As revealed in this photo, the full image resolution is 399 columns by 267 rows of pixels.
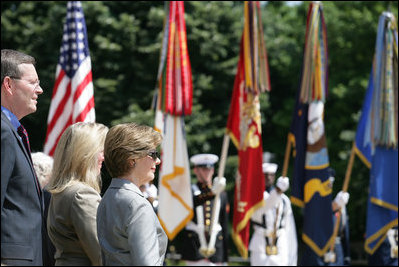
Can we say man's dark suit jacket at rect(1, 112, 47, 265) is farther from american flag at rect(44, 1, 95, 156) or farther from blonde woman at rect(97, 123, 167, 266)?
american flag at rect(44, 1, 95, 156)

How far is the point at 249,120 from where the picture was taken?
892cm

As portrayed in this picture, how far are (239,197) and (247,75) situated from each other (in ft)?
5.25

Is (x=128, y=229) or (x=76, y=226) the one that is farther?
(x=76, y=226)

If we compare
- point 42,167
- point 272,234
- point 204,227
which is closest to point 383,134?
point 272,234

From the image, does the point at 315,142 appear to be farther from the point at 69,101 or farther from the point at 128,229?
the point at 128,229

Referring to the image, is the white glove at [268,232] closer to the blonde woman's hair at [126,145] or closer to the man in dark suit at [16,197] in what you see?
the blonde woman's hair at [126,145]

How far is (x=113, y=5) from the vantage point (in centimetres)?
1664

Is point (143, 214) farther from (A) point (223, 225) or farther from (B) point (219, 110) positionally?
(B) point (219, 110)

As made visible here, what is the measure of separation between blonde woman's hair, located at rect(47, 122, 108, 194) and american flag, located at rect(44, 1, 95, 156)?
494 centimetres

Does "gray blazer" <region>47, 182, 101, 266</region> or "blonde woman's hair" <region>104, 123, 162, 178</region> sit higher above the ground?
"blonde woman's hair" <region>104, 123, 162, 178</region>

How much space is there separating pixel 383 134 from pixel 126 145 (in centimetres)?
669

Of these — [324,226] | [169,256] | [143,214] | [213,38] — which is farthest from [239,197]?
[213,38]

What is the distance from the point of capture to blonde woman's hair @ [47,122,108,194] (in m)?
3.30

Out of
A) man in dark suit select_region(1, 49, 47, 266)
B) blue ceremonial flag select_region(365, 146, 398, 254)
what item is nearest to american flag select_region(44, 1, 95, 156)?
blue ceremonial flag select_region(365, 146, 398, 254)
